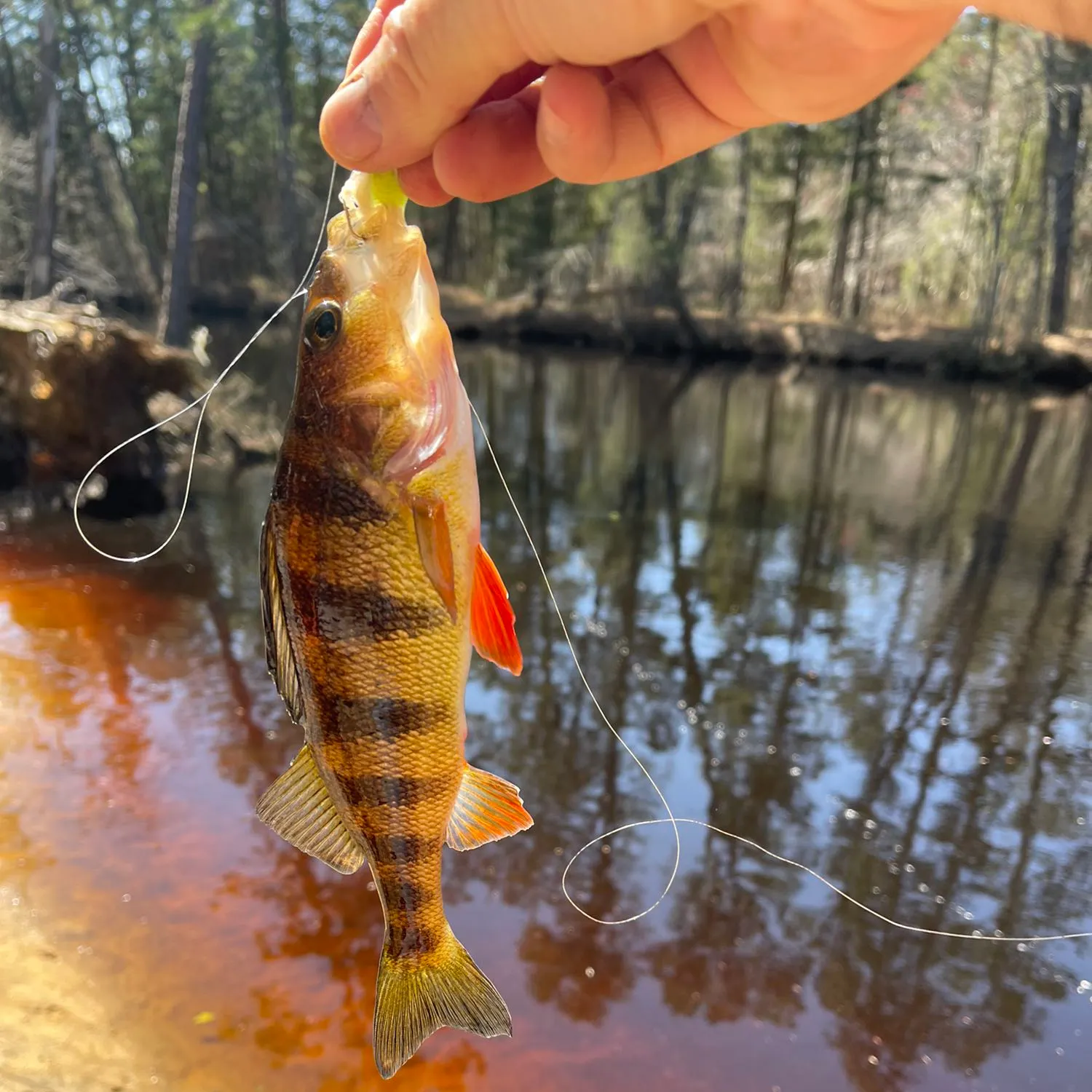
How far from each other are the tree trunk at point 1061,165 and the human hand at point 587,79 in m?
31.4

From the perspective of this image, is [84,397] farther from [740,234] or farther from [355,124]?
[740,234]

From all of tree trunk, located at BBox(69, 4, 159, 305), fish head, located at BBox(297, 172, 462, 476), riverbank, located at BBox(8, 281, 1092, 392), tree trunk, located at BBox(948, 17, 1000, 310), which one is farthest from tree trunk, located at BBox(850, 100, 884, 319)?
fish head, located at BBox(297, 172, 462, 476)

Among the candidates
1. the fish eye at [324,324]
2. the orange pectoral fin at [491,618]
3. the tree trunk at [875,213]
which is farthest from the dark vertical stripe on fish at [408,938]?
the tree trunk at [875,213]

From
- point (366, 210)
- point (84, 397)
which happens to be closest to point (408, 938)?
point (366, 210)

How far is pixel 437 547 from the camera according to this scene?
1.76 metres

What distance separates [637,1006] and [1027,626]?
249 inches

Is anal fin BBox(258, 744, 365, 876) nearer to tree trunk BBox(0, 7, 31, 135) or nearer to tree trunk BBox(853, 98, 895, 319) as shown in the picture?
tree trunk BBox(853, 98, 895, 319)

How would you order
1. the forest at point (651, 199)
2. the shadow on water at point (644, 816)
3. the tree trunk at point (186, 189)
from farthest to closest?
the forest at point (651, 199)
the tree trunk at point (186, 189)
the shadow on water at point (644, 816)

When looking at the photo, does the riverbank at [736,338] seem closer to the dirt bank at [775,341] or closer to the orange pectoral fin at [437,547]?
the dirt bank at [775,341]

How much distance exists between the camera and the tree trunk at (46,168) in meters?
17.5

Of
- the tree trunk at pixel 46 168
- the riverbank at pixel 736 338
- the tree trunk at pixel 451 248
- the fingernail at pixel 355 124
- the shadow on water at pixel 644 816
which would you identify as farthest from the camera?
the tree trunk at pixel 451 248

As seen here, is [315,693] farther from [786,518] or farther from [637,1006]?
[786,518]

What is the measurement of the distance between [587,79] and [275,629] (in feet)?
4.54

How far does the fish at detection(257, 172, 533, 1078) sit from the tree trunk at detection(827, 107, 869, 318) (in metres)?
35.1
